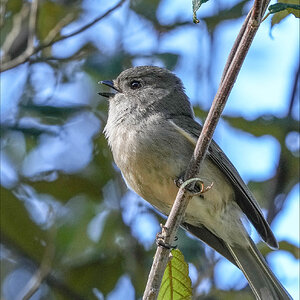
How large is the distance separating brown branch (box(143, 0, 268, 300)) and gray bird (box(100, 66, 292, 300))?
35.0 inches

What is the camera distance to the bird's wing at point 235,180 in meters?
4.21

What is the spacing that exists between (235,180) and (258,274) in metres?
0.69

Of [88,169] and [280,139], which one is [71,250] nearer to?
[88,169]

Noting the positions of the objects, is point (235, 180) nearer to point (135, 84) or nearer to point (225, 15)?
point (135, 84)

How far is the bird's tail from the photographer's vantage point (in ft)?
14.3

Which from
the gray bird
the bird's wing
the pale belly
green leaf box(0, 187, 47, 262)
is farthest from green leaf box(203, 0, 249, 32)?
green leaf box(0, 187, 47, 262)

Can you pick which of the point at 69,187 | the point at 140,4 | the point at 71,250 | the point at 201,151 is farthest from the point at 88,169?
the point at 201,151

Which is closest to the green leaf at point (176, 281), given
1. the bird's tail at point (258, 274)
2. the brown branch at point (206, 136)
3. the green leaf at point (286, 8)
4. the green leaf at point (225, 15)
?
the brown branch at point (206, 136)

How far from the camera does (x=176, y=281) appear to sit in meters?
3.45

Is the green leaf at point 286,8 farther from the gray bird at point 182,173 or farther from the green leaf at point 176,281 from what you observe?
the green leaf at point 176,281

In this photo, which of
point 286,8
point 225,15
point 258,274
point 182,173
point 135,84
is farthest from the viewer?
point 225,15

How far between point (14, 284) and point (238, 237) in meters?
2.11

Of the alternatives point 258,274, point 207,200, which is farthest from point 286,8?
point 258,274

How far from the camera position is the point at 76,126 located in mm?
5531
